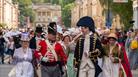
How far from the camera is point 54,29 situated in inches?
532

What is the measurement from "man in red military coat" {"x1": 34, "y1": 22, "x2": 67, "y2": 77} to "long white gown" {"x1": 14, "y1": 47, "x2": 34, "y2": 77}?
0.89 metres

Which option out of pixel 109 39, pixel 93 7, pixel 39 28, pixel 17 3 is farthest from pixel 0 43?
pixel 17 3

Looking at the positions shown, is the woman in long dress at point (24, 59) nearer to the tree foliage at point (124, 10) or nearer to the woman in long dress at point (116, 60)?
the woman in long dress at point (116, 60)

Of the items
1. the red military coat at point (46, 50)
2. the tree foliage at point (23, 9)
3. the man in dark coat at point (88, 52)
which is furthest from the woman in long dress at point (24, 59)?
the tree foliage at point (23, 9)

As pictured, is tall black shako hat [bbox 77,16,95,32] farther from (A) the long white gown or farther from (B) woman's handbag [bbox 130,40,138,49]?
(B) woman's handbag [bbox 130,40,138,49]

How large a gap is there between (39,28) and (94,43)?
8505 mm

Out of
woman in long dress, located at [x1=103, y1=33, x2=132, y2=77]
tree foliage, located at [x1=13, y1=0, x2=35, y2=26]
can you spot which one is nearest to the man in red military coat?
woman in long dress, located at [x1=103, y1=33, x2=132, y2=77]

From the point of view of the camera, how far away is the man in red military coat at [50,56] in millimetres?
13375

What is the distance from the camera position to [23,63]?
14.4 m

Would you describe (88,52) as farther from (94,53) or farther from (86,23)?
(86,23)

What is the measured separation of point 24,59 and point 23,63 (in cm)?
10

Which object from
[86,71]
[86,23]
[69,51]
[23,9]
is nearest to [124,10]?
[69,51]

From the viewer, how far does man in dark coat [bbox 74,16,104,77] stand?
12.7m

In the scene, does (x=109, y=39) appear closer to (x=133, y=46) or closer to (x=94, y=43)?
(x=94, y=43)
